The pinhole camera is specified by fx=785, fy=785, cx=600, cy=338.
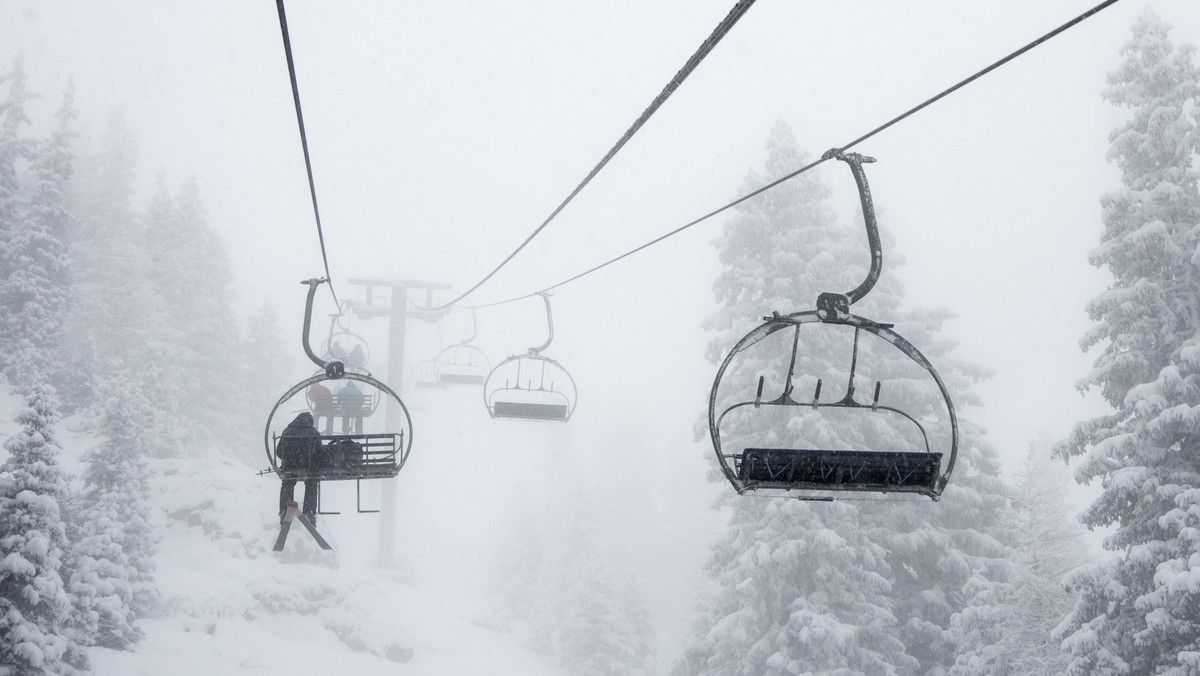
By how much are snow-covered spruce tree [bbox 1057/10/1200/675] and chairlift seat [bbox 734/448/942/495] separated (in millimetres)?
6290

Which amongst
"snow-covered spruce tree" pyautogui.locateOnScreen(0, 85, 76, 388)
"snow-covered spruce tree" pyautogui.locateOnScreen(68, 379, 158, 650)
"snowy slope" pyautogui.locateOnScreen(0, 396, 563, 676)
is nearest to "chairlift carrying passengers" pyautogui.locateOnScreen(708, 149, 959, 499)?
"snow-covered spruce tree" pyautogui.locateOnScreen(68, 379, 158, 650)

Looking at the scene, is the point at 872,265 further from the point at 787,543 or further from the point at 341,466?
the point at 787,543

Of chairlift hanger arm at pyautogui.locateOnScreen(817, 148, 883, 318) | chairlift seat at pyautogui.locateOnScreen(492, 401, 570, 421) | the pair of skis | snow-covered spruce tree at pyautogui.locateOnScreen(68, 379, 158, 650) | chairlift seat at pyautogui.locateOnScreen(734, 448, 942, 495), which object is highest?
chairlift hanger arm at pyautogui.locateOnScreen(817, 148, 883, 318)

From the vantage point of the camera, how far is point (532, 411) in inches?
546

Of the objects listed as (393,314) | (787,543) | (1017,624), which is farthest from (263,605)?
(1017,624)

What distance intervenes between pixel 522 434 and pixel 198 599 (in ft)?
293

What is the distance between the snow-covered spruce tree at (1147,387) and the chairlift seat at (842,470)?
20.6 ft

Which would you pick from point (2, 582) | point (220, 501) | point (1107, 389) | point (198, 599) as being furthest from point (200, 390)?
point (1107, 389)

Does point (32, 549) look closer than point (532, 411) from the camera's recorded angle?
No

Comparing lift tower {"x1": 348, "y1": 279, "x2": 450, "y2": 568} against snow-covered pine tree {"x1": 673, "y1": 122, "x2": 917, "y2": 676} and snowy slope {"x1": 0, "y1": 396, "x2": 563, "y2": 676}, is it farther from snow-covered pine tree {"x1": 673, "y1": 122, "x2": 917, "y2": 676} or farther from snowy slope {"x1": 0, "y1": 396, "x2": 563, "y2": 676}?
snow-covered pine tree {"x1": 673, "y1": 122, "x2": 917, "y2": 676}

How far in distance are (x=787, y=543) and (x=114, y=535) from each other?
18.3 m

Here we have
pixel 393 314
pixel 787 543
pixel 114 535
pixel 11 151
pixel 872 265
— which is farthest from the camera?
pixel 393 314

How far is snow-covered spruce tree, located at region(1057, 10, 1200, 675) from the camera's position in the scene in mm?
10805

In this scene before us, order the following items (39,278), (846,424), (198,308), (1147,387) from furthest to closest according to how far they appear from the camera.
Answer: (198,308)
(39,278)
(846,424)
(1147,387)
